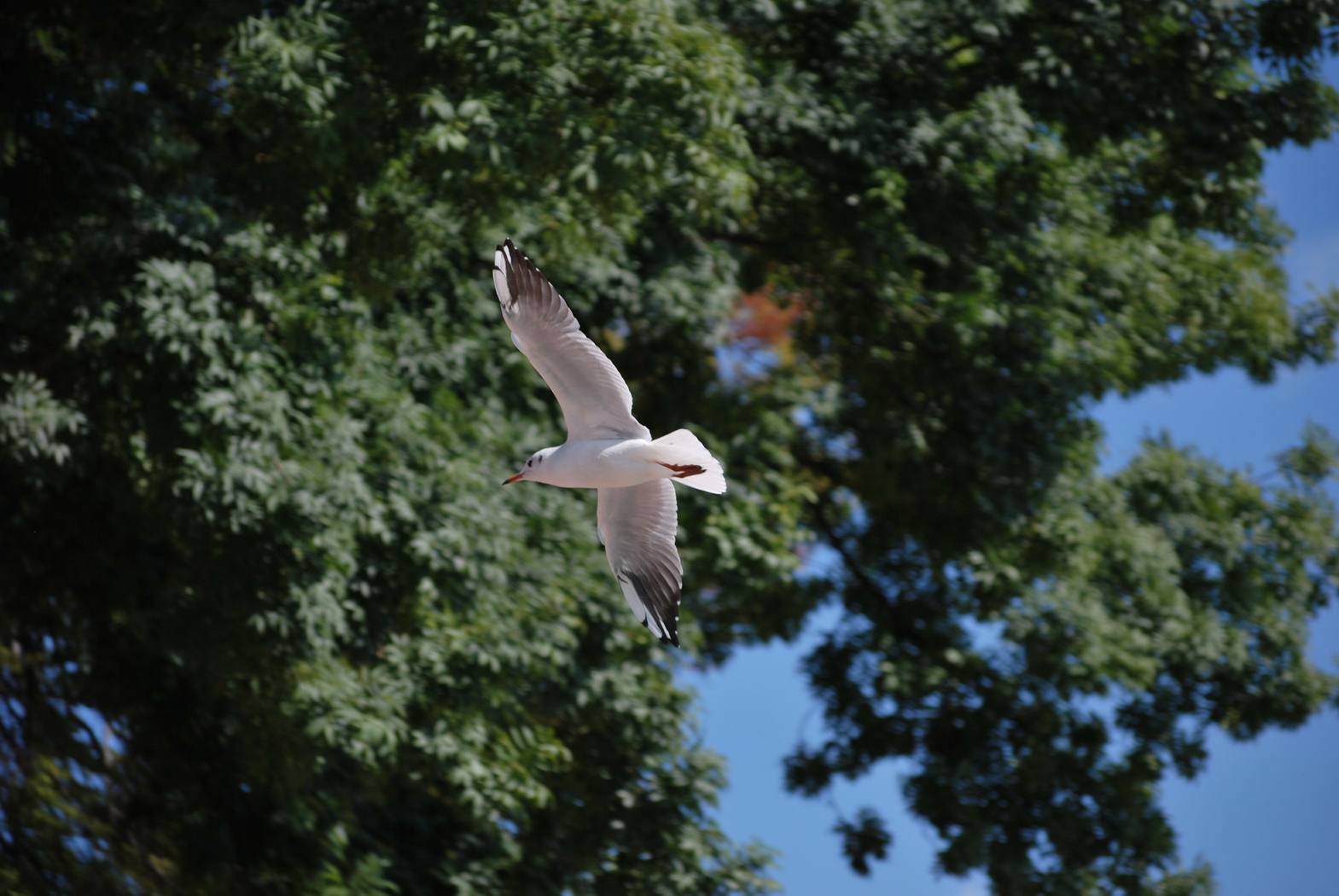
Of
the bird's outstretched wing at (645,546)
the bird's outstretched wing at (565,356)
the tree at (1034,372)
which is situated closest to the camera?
the bird's outstretched wing at (565,356)

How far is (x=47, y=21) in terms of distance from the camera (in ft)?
22.7

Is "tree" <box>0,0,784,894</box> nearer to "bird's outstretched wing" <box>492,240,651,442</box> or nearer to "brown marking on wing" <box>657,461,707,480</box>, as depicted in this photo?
"bird's outstretched wing" <box>492,240,651,442</box>

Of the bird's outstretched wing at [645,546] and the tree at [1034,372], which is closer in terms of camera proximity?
the bird's outstretched wing at [645,546]

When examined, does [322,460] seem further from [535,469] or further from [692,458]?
[692,458]

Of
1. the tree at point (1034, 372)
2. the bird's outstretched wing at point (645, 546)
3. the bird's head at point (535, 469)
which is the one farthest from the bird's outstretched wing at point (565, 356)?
the tree at point (1034, 372)

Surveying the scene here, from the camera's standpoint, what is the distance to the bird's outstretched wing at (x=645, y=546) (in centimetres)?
508

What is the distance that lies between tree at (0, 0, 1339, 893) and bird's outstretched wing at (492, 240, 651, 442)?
1.50 m

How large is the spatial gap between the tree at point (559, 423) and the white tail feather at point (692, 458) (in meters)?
1.96

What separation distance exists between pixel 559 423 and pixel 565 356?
359cm

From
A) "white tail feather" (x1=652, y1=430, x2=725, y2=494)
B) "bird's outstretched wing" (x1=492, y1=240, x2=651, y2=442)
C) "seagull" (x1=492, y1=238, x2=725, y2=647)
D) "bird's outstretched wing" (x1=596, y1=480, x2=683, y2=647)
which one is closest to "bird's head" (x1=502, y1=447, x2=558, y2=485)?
"seagull" (x1=492, y1=238, x2=725, y2=647)

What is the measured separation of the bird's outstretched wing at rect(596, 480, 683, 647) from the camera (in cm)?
508

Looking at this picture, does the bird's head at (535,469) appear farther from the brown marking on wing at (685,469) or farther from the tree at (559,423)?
the tree at (559,423)

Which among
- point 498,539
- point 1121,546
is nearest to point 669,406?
point 498,539

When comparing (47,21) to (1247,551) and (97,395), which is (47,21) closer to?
(97,395)
